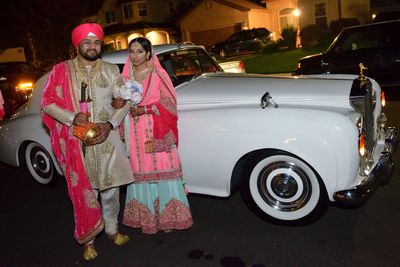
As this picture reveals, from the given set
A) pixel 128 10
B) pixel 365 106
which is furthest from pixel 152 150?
pixel 128 10

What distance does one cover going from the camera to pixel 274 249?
367cm

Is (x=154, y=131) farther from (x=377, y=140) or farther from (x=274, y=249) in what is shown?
(x=377, y=140)

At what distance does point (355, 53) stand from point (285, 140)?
6557 mm

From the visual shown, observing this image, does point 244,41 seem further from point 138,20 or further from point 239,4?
point 138,20

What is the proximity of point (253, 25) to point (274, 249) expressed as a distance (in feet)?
94.3

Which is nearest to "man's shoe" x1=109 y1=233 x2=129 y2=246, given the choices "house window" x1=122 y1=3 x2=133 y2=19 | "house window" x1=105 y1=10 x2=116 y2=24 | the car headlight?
the car headlight

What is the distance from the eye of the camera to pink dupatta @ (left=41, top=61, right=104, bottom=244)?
3.60m

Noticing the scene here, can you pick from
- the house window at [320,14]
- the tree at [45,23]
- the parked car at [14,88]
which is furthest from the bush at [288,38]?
the tree at [45,23]

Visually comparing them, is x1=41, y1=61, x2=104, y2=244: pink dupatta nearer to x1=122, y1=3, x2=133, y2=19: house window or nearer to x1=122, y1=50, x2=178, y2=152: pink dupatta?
x1=122, y1=50, x2=178, y2=152: pink dupatta

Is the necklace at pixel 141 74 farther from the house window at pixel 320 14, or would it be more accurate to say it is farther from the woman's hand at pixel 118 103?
the house window at pixel 320 14

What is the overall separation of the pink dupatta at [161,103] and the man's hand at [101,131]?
1.22ft

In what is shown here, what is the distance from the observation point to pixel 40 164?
19.6 feet

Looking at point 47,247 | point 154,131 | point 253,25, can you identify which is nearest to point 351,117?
point 154,131

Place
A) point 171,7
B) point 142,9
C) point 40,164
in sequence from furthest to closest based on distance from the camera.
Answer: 1. point 171,7
2. point 142,9
3. point 40,164
